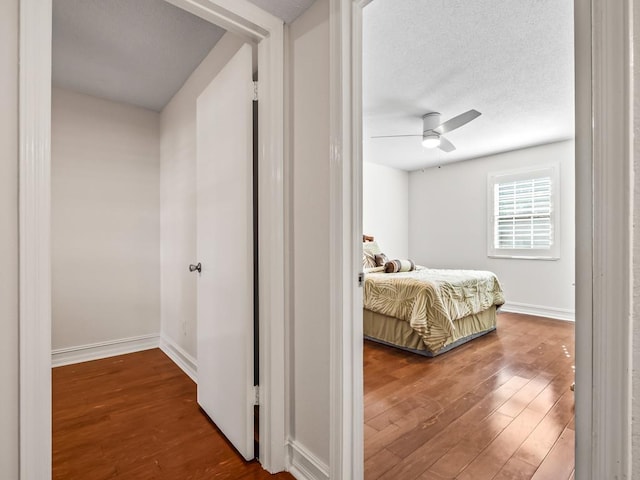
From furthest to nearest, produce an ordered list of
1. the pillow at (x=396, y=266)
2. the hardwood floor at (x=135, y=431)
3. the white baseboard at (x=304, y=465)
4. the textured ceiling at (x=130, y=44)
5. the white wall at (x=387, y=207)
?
1. the white wall at (x=387, y=207)
2. the pillow at (x=396, y=266)
3. the textured ceiling at (x=130, y=44)
4. the hardwood floor at (x=135, y=431)
5. the white baseboard at (x=304, y=465)

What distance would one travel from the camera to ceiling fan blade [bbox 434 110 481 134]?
293 centimetres

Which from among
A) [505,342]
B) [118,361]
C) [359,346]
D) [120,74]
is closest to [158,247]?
[118,361]

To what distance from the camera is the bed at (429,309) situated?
2.97 m

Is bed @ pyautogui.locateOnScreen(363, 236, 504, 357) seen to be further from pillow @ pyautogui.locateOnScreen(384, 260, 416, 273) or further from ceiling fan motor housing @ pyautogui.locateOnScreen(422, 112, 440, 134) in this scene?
ceiling fan motor housing @ pyautogui.locateOnScreen(422, 112, 440, 134)

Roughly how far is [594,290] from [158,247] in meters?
3.55

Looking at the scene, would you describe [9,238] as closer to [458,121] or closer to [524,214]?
[458,121]

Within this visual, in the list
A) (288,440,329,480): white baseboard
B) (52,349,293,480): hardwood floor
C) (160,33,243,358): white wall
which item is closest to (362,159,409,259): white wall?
(160,33,243,358): white wall

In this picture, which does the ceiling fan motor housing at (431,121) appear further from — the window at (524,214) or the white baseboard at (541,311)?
the white baseboard at (541,311)

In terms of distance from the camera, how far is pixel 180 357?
9.28 ft

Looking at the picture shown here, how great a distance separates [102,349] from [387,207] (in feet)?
15.5

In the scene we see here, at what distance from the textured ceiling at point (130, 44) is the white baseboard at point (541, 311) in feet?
16.5

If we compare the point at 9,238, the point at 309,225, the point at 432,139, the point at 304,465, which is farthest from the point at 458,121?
the point at 9,238

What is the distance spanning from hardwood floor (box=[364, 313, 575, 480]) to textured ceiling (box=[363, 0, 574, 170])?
2.49 meters

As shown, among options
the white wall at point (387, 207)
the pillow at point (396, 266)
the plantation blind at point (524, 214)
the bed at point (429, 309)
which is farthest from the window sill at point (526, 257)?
the pillow at point (396, 266)
